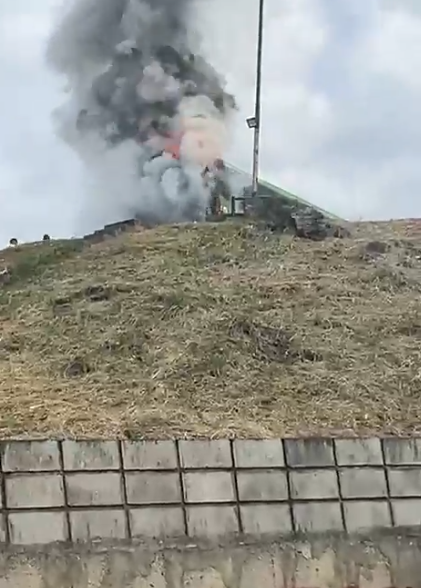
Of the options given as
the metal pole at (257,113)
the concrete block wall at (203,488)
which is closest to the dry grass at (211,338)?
the concrete block wall at (203,488)

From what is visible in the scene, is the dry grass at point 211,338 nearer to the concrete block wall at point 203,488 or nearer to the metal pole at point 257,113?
the concrete block wall at point 203,488

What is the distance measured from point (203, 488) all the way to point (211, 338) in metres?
2.75

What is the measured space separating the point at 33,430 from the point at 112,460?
61 cm

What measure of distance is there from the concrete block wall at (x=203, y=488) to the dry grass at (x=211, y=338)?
39 centimetres

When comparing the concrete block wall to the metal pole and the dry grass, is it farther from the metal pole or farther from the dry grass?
the metal pole

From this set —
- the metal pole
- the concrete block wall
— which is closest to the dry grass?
the concrete block wall

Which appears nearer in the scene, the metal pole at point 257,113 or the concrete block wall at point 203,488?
the concrete block wall at point 203,488

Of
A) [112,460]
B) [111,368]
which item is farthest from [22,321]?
[112,460]

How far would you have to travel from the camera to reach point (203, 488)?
196 inches

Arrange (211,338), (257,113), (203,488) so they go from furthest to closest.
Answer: (257,113)
(211,338)
(203,488)

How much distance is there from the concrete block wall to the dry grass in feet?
1.27

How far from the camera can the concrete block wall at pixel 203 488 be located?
4742 millimetres

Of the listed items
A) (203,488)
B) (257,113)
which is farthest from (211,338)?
(257,113)

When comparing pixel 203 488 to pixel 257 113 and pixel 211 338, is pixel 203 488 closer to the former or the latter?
pixel 211 338
